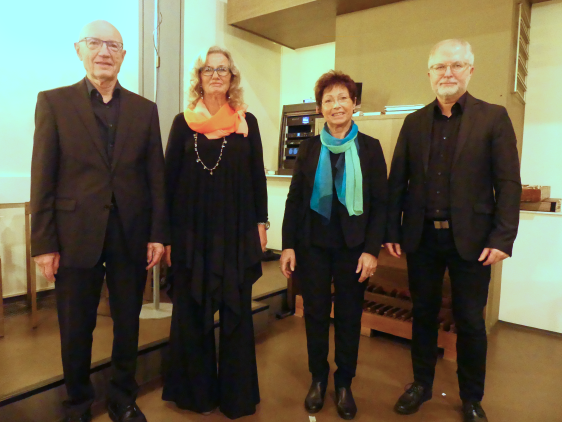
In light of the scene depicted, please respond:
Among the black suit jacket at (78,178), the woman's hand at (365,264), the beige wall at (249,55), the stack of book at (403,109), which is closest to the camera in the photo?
the black suit jacket at (78,178)

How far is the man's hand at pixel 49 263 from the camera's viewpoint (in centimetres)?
140

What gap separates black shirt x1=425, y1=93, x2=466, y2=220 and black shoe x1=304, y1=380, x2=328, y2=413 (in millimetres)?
924

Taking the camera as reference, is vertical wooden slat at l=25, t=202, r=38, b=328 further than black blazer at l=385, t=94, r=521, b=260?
Yes

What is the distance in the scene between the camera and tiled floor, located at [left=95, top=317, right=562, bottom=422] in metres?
1.82

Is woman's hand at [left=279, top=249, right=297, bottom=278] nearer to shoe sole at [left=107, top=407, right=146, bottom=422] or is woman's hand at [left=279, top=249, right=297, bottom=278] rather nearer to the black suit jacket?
the black suit jacket

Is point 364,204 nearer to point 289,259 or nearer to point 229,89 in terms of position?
point 289,259

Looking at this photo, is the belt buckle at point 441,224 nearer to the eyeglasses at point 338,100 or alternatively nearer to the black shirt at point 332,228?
the black shirt at point 332,228

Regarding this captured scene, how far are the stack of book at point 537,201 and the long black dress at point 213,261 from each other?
2.01 metres

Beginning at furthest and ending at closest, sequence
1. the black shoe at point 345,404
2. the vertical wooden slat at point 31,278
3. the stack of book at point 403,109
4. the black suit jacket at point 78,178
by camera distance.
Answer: the stack of book at point 403,109, the vertical wooden slat at point 31,278, the black shoe at point 345,404, the black suit jacket at point 78,178

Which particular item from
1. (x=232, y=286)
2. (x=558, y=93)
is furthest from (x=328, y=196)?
(x=558, y=93)

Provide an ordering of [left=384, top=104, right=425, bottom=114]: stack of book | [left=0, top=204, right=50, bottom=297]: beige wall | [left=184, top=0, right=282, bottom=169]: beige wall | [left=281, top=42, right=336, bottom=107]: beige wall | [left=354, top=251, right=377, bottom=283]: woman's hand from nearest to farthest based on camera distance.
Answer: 1. [left=354, top=251, right=377, bottom=283]: woman's hand
2. [left=0, top=204, right=50, bottom=297]: beige wall
3. [left=384, top=104, right=425, bottom=114]: stack of book
4. [left=184, top=0, right=282, bottom=169]: beige wall
5. [left=281, top=42, right=336, bottom=107]: beige wall

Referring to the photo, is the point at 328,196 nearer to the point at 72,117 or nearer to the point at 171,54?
the point at 72,117

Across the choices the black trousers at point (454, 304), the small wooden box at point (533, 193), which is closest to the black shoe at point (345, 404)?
the black trousers at point (454, 304)


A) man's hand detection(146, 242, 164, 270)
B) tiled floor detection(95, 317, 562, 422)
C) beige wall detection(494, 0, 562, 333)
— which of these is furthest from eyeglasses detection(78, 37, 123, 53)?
beige wall detection(494, 0, 562, 333)
